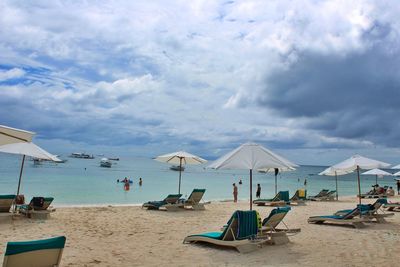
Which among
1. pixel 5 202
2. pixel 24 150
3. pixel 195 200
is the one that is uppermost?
pixel 24 150

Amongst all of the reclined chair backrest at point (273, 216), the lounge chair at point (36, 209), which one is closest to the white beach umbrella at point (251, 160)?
the reclined chair backrest at point (273, 216)

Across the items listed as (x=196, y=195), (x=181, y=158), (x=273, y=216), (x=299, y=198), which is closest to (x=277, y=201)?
(x=299, y=198)

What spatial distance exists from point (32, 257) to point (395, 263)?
5499 millimetres

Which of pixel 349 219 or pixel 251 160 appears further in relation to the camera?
pixel 349 219

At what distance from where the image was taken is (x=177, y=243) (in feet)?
26.2

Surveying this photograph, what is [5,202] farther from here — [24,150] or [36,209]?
[24,150]

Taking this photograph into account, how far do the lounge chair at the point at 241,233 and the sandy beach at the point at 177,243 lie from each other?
164 millimetres

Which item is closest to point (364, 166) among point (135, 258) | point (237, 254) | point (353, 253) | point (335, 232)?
point (335, 232)

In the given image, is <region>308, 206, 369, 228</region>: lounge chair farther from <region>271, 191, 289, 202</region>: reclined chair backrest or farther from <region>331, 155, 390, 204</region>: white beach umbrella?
<region>271, 191, 289, 202</region>: reclined chair backrest

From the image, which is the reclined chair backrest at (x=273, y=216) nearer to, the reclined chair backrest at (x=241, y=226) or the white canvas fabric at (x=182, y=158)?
the reclined chair backrest at (x=241, y=226)

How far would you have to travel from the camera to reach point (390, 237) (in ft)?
28.8

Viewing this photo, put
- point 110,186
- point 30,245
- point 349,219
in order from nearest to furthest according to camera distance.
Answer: point 30,245 → point 349,219 → point 110,186

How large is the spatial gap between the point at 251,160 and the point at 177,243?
94.0 inches

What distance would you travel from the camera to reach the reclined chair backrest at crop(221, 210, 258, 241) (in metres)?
7.19
